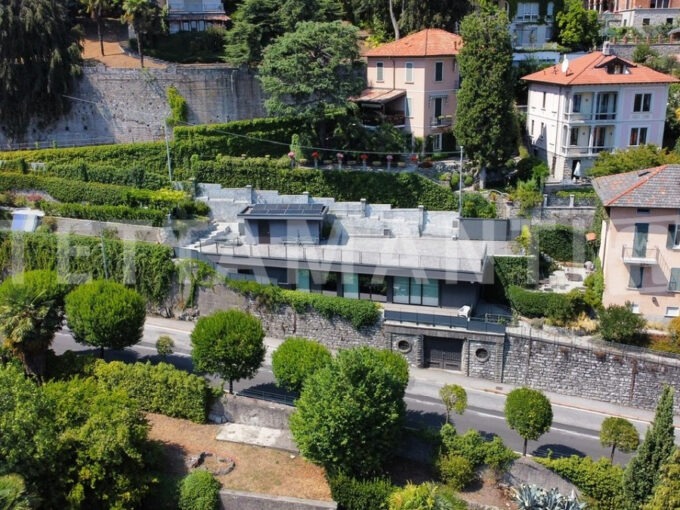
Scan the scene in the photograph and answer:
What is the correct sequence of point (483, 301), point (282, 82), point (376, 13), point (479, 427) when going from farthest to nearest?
point (376, 13)
point (282, 82)
point (483, 301)
point (479, 427)

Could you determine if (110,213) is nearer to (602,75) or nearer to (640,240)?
(640,240)

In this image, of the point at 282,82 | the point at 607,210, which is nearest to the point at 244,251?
the point at 282,82

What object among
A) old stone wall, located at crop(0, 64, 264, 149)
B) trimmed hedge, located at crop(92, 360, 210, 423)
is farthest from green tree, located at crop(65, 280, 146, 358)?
old stone wall, located at crop(0, 64, 264, 149)

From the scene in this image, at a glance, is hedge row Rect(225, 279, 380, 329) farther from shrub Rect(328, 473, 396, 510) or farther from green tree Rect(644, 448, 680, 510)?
green tree Rect(644, 448, 680, 510)

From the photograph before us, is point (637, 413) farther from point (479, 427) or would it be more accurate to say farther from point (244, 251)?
point (244, 251)

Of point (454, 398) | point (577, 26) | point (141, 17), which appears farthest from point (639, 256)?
point (141, 17)

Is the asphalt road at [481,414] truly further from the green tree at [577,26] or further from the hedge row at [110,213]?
the green tree at [577,26]

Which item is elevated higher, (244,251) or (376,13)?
(376,13)
